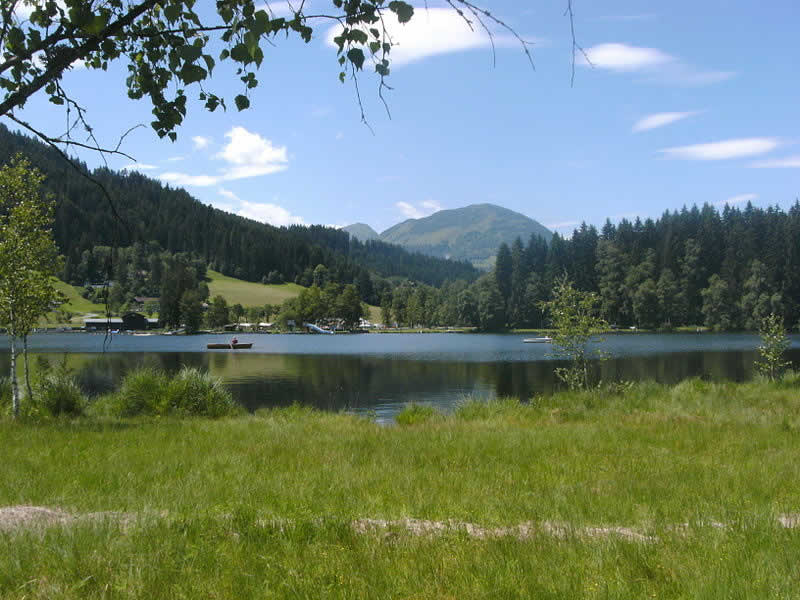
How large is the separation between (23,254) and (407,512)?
54.7ft

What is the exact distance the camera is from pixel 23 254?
18203 mm

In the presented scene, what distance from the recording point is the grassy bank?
4.44m

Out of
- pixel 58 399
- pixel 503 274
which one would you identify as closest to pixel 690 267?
pixel 503 274

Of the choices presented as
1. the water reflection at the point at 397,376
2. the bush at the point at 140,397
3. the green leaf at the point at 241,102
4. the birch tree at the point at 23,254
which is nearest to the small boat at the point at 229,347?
the water reflection at the point at 397,376

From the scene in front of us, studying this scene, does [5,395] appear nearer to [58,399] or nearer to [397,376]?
[58,399]

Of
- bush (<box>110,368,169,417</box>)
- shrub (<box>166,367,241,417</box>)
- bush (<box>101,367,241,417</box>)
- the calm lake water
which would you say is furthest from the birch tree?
the calm lake water

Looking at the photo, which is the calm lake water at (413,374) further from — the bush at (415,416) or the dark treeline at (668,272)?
the dark treeline at (668,272)

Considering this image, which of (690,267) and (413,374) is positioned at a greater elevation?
(690,267)

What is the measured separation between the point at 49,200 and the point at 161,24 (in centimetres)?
1717

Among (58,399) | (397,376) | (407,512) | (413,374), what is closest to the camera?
(407,512)

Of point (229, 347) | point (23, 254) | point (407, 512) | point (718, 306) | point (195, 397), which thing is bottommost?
point (229, 347)

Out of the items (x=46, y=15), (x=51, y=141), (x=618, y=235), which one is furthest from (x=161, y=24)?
(x=618, y=235)

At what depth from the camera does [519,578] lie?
4.43 m

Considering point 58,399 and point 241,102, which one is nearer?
point 241,102
